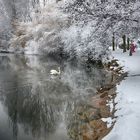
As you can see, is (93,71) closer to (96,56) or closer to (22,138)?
(96,56)

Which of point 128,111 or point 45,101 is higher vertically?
point 128,111

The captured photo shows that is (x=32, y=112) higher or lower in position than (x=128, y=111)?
lower

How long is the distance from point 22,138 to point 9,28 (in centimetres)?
6735

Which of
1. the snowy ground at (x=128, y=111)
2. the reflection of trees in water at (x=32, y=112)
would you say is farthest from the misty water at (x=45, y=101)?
the snowy ground at (x=128, y=111)

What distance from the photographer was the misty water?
18047 mm

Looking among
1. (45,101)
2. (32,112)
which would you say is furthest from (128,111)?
(45,101)

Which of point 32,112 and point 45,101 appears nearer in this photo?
point 32,112

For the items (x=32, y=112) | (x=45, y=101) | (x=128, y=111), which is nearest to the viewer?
(x=128, y=111)

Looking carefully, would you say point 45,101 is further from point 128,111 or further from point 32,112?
point 128,111

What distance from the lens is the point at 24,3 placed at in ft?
291

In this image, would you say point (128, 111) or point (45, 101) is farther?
point (45, 101)

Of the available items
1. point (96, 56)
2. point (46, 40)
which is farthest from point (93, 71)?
point (46, 40)

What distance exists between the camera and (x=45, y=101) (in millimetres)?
24391

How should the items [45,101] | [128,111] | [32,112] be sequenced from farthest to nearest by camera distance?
[45,101] < [32,112] < [128,111]
